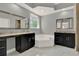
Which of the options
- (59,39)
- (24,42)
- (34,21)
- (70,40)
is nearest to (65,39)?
(70,40)

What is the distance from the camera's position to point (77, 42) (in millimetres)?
4098

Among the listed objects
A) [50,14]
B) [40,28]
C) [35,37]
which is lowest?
[35,37]

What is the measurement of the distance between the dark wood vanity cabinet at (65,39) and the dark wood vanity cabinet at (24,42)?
3.54 feet

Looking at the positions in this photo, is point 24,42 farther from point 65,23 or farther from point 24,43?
point 65,23

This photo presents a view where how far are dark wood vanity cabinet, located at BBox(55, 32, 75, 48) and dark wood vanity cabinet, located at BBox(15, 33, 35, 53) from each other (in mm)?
1080

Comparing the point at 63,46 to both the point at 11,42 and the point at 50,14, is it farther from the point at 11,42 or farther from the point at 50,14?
the point at 11,42

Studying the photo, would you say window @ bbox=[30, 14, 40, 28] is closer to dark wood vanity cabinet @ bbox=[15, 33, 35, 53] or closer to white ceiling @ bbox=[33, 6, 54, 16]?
white ceiling @ bbox=[33, 6, 54, 16]

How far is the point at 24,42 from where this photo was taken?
4301 mm

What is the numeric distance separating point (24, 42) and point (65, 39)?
1.82 meters

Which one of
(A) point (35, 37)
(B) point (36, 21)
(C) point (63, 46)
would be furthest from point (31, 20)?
(C) point (63, 46)

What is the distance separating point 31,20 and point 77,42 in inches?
82.2

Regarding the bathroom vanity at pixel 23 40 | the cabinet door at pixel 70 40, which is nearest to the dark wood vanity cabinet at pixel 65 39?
the cabinet door at pixel 70 40

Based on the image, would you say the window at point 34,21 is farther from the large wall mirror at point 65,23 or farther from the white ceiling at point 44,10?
the large wall mirror at point 65,23

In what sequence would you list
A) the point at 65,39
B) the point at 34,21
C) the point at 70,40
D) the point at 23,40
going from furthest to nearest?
the point at 70,40 < the point at 65,39 < the point at 34,21 < the point at 23,40
